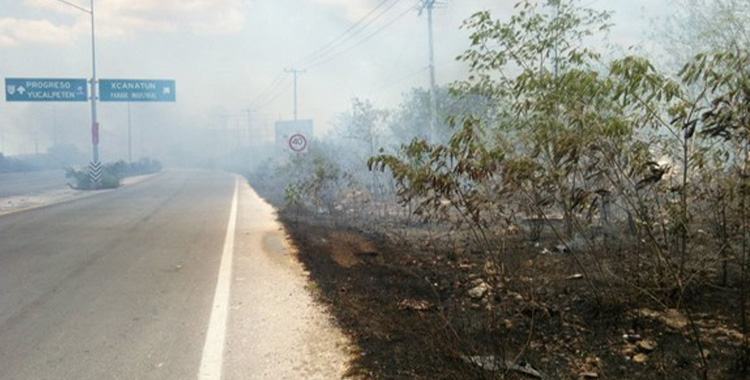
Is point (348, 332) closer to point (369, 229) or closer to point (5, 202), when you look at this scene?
point (369, 229)

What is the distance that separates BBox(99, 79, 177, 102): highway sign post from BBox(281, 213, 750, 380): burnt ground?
98.2 feet

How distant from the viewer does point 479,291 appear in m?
6.24

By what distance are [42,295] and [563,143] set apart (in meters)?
6.57

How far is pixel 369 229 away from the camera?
41.3ft

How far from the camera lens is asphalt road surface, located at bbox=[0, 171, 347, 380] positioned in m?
4.66

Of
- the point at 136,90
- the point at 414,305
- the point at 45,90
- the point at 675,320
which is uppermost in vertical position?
the point at 136,90

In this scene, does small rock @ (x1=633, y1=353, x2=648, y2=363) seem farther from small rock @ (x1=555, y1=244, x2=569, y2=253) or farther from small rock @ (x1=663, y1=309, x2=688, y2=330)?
small rock @ (x1=555, y1=244, x2=569, y2=253)

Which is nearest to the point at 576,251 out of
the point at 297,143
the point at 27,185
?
the point at 297,143

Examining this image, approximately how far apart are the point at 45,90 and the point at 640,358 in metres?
35.1

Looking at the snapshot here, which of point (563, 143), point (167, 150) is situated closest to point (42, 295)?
point (563, 143)

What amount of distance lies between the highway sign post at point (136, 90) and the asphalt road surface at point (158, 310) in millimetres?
22747

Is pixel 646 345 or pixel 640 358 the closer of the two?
pixel 640 358

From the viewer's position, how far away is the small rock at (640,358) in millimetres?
4188

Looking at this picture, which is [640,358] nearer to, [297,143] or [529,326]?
[529,326]
